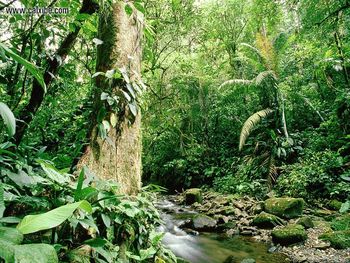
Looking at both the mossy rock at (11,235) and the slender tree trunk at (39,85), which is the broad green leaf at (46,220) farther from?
the slender tree trunk at (39,85)

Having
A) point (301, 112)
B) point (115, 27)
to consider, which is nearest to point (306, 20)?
point (115, 27)

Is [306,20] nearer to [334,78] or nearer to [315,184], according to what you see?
[315,184]

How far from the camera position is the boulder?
6816mm

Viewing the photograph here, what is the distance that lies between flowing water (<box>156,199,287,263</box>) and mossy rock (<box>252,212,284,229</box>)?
25.8 inches

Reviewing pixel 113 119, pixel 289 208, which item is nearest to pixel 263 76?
pixel 289 208

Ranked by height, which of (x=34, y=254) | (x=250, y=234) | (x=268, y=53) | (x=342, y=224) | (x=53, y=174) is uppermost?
(x=268, y=53)

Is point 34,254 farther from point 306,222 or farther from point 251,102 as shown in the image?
Answer: point 251,102

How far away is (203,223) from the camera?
6941 millimetres

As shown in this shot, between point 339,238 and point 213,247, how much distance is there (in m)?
2.24

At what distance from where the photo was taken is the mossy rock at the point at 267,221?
20.9 feet

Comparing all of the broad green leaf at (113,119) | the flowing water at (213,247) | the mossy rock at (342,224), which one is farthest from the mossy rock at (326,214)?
the broad green leaf at (113,119)

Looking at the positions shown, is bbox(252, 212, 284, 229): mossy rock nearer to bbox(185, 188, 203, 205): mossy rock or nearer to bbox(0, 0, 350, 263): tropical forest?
bbox(0, 0, 350, 263): tropical forest

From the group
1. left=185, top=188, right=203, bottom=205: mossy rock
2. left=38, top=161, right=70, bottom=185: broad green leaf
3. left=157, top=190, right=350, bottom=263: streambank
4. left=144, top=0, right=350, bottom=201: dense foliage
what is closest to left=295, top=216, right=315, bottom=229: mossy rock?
left=157, top=190, right=350, bottom=263: streambank

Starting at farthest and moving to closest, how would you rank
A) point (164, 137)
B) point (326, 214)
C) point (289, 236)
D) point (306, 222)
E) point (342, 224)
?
1. point (164, 137)
2. point (326, 214)
3. point (306, 222)
4. point (289, 236)
5. point (342, 224)
